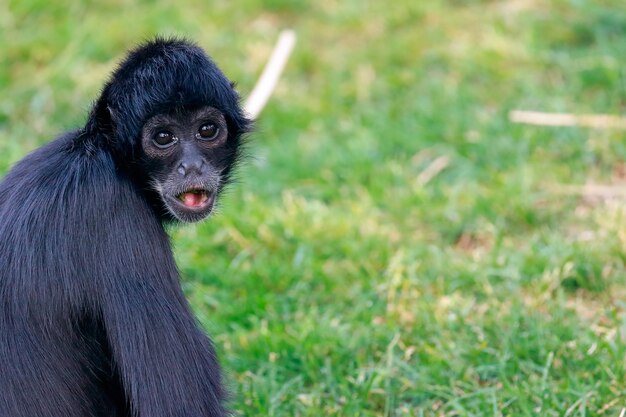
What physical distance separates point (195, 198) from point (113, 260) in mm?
631

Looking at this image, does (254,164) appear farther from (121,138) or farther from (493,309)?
(121,138)

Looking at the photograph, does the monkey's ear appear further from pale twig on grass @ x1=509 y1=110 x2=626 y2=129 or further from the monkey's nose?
pale twig on grass @ x1=509 y1=110 x2=626 y2=129

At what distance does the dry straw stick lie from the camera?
25.5 ft

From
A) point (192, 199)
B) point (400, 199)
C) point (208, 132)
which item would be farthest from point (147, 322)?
point (400, 199)

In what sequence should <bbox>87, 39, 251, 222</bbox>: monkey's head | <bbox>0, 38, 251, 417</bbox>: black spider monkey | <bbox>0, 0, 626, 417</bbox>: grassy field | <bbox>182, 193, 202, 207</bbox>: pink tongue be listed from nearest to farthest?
<bbox>0, 38, 251, 417</bbox>: black spider monkey, <bbox>87, 39, 251, 222</bbox>: monkey's head, <bbox>182, 193, 202, 207</bbox>: pink tongue, <bbox>0, 0, 626, 417</bbox>: grassy field

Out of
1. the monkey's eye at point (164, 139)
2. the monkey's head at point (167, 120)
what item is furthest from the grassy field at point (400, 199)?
the monkey's eye at point (164, 139)

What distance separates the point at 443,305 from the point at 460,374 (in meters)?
0.69

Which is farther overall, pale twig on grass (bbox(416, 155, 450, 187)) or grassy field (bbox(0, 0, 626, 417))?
pale twig on grass (bbox(416, 155, 450, 187))

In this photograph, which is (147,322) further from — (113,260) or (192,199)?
(192,199)

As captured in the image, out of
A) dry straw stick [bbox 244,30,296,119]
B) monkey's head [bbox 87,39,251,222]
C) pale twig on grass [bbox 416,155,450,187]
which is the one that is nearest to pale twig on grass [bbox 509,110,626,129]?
pale twig on grass [bbox 416,155,450,187]

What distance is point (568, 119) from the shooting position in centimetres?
817

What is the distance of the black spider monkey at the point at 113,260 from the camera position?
4117mm

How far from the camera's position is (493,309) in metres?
5.89

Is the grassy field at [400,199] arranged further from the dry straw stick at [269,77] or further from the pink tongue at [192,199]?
the pink tongue at [192,199]
